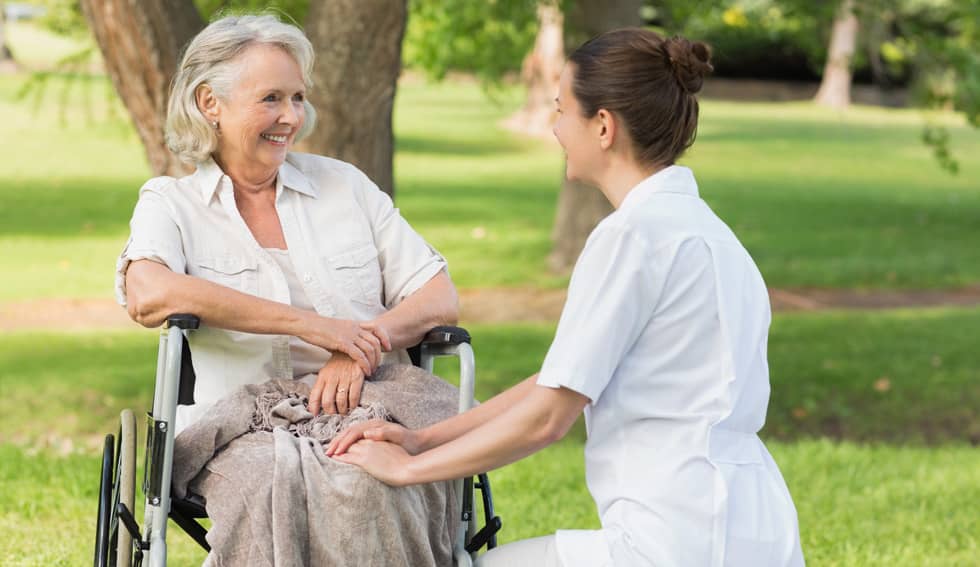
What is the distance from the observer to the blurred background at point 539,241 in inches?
219

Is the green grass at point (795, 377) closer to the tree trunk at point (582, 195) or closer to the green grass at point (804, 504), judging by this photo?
the green grass at point (804, 504)

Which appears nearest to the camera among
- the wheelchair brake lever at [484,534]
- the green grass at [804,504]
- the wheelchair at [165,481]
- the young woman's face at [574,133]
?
the young woman's face at [574,133]

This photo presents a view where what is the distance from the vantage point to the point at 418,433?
2.78 meters

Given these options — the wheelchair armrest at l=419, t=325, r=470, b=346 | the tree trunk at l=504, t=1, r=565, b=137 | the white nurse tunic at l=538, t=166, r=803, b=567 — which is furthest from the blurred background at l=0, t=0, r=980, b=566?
the white nurse tunic at l=538, t=166, r=803, b=567

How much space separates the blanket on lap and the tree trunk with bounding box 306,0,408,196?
3003 millimetres

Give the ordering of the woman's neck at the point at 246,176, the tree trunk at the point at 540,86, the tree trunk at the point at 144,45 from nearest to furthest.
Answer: the woman's neck at the point at 246,176 < the tree trunk at the point at 144,45 < the tree trunk at the point at 540,86

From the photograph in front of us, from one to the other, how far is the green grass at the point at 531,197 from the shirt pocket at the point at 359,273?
5.52 m

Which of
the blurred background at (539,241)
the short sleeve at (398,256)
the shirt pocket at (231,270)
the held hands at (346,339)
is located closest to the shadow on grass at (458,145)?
the blurred background at (539,241)

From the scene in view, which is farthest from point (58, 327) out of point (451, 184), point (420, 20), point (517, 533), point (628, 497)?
point (451, 184)

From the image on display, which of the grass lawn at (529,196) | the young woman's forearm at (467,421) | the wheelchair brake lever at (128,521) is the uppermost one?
the young woman's forearm at (467,421)

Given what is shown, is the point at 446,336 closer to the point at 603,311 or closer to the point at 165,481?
the point at 165,481

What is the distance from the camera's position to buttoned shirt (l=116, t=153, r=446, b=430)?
322 cm

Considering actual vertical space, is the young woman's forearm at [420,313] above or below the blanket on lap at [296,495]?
above

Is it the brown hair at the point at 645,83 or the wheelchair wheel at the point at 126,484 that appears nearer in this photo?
the brown hair at the point at 645,83
